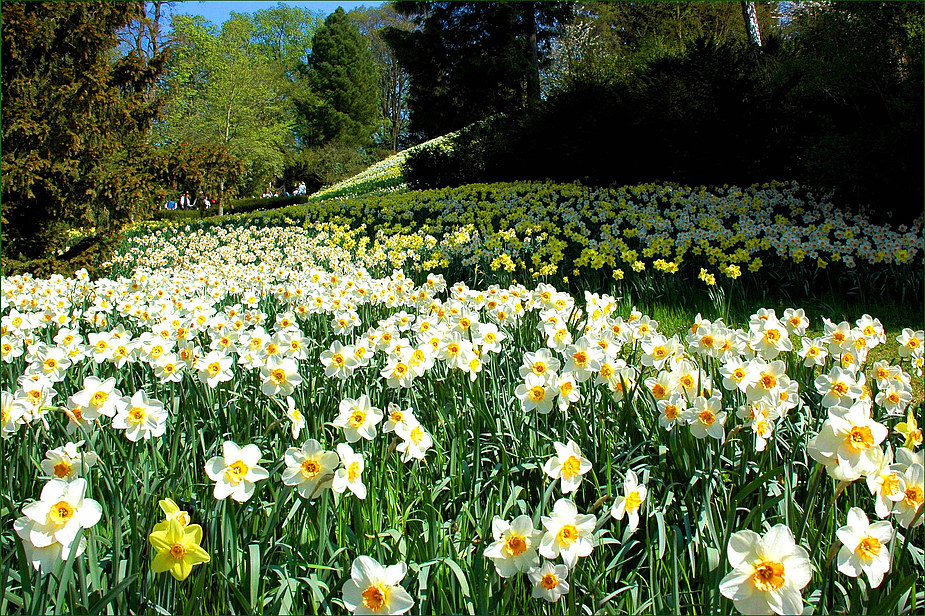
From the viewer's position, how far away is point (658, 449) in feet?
6.18

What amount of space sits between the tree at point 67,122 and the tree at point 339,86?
1305 inches

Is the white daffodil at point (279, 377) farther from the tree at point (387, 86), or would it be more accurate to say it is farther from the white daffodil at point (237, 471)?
the tree at point (387, 86)

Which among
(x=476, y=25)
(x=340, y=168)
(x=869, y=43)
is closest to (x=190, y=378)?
(x=869, y=43)

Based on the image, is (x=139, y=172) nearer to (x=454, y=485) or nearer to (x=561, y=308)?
(x=561, y=308)

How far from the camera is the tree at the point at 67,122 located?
5.52 m

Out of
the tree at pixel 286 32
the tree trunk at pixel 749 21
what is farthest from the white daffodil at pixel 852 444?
the tree at pixel 286 32

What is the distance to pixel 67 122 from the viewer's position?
579cm

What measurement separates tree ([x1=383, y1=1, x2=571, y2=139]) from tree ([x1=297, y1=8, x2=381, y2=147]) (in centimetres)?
2244

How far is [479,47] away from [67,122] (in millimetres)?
13159

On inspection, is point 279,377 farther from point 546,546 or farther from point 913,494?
point 913,494

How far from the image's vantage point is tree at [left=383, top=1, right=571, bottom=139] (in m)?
16.2

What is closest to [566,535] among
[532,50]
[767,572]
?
[767,572]

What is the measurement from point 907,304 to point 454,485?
4.59 m

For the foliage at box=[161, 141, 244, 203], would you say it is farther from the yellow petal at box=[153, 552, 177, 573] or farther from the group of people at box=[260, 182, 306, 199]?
the group of people at box=[260, 182, 306, 199]
